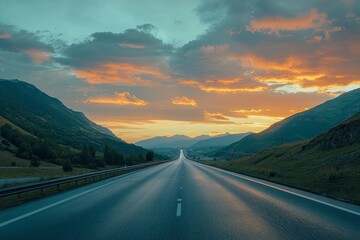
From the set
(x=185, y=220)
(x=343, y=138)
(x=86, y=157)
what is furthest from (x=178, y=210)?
(x=86, y=157)

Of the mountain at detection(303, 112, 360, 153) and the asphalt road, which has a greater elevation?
the mountain at detection(303, 112, 360, 153)

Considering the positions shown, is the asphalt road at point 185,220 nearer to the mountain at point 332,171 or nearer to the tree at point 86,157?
the mountain at point 332,171

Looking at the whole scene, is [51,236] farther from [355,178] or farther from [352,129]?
[352,129]

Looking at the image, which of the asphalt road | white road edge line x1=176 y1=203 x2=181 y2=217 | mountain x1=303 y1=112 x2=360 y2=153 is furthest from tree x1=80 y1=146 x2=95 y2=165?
white road edge line x1=176 y1=203 x2=181 y2=217

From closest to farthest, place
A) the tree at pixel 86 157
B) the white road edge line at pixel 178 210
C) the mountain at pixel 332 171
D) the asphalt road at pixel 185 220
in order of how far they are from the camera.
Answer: the asphalt road at pixel 185 220 < the white road edge line at pixel 178 210 < the mountain at pixel 332 171 < the tree at pixel 86 157

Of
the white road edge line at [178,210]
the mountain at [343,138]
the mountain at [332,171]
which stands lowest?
the white road edge line at [178,210]

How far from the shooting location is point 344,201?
13734 mm

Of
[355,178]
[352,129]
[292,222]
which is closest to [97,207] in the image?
[292,222]

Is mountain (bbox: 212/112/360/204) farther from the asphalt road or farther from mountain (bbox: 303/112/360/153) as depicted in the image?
the asphalt road

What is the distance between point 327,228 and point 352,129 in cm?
4561

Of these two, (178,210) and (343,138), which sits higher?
(343,138)

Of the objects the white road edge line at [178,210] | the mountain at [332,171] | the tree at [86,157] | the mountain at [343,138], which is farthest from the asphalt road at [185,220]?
the tree at [86,157]

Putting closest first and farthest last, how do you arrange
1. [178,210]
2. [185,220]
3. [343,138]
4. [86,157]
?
[185,220]
[178,210]
[343,138]
[86,157]

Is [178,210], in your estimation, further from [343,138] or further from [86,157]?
[86,157]
